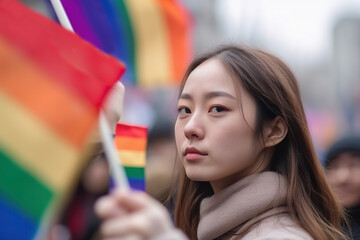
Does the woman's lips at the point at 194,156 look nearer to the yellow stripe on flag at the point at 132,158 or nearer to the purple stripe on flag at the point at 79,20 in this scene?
the yellow stripe on flag at the point at 132,158

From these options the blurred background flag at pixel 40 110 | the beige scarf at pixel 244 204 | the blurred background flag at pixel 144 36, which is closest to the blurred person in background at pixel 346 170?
the blurred background flag at pixel 144 36

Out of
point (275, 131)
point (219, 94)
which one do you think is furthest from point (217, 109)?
point (275, 131)

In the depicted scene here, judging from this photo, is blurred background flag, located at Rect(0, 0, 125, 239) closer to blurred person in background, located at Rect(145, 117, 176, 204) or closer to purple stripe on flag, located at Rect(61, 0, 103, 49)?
purple stripe on flag, located at Rect(61, 0, 103, 49)

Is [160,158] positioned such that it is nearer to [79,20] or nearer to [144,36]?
[144,36]

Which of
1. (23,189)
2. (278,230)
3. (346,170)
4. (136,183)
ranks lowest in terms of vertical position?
(346,170)

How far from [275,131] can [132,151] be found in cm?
79

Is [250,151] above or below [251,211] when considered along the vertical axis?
above

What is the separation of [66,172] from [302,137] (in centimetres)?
118

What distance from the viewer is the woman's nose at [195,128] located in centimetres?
275

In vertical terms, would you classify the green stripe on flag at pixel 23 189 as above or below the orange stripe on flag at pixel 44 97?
below

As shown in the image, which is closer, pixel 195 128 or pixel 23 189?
pixel 23 189

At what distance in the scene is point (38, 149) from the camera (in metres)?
2.08

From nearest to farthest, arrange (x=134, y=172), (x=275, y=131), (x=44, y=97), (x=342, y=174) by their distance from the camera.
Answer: (x=44, y=97) < (x=275, y=131) < (x=134, y=172) < (x=342, y=174)

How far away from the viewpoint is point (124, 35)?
4.52 meters
